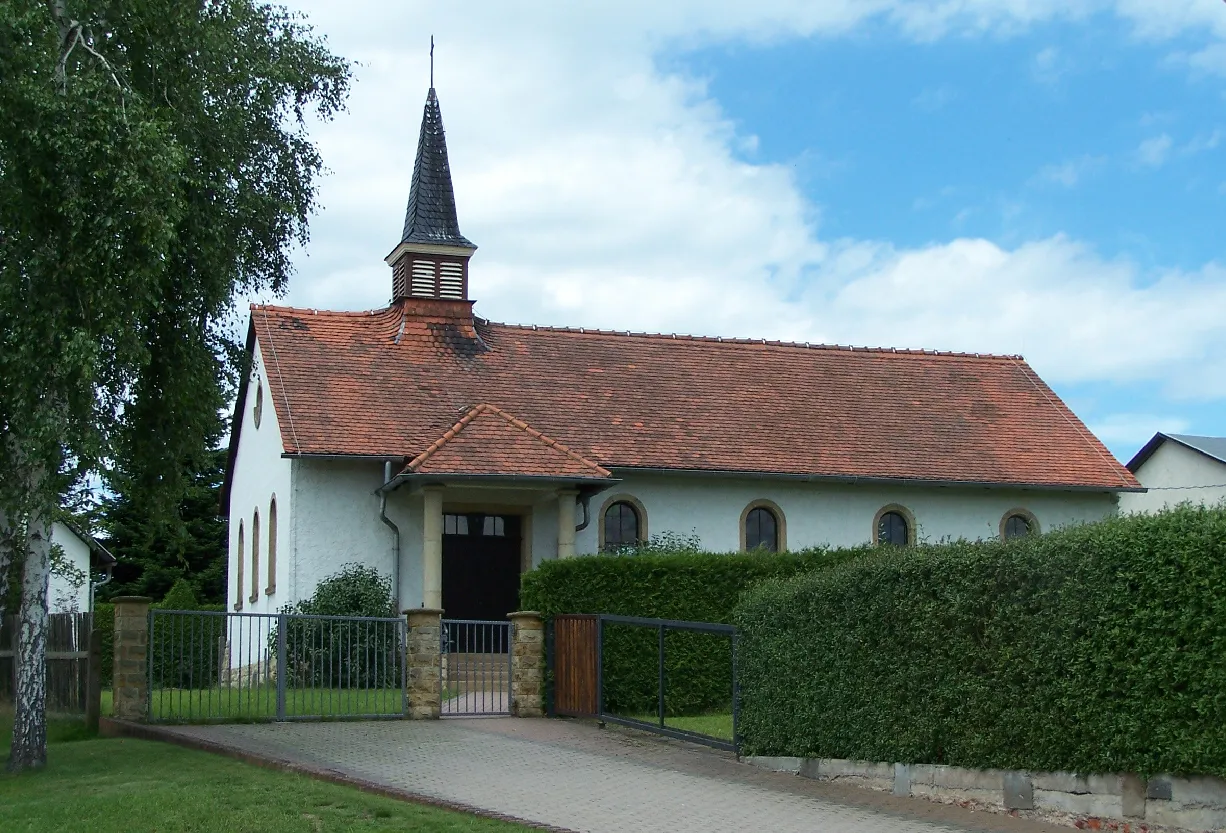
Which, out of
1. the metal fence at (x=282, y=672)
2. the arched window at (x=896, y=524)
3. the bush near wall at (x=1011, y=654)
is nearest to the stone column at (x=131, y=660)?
the metal fence at (x=282, y=672)

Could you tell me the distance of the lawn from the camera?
11805 millimetres

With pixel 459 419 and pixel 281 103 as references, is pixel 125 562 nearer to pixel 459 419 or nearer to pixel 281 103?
pixel 459 419

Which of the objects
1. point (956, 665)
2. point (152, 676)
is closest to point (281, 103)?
point (152, 676)

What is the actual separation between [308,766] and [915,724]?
5882 millimetres

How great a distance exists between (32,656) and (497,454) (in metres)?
11.9

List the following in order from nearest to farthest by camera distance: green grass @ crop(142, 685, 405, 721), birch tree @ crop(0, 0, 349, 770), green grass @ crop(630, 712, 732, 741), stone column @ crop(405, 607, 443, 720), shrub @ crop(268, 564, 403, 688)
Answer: birch tree @ crop(0, 0, 349, 770) → green grass @ crop(630, 712, 732, 741) → green grass @ crop(142, 685, 405, 721) → stone column @ crop(405, 607, 443, 720) → shrub @ crop(268, 564, 403, 688)

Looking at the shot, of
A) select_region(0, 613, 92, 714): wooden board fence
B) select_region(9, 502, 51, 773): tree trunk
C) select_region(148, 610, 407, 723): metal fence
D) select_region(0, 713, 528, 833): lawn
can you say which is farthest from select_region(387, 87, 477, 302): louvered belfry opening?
select_region(0, 713, 528, 833): lawn

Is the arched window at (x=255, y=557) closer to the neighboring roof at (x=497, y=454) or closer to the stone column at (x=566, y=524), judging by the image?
the neighboring roof at (x=497, y=454)

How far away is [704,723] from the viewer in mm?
19656

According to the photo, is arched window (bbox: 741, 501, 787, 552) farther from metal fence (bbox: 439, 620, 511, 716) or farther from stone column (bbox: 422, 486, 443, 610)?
metal fence (bbox: 439, 620, 511, 716)

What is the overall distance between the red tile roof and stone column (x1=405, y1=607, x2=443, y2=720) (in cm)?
701

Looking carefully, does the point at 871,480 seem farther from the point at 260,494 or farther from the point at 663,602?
the point at 260,494

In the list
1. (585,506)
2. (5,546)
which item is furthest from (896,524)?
(5,546)

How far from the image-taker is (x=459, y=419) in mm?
29562
